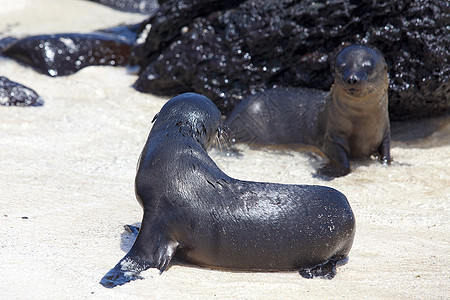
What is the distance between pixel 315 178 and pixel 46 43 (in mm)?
5250

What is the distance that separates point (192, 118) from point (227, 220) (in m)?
0.84

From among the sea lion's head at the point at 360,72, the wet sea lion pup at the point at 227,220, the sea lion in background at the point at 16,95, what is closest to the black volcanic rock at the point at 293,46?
the sea lion's head at the point at 360,72

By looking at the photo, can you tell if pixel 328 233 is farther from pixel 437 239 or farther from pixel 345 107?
pixel 345 107

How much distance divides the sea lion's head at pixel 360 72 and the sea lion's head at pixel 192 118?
256cm

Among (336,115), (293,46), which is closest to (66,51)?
(293,46)

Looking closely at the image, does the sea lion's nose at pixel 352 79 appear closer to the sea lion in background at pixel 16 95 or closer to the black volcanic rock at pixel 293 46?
the black volcanic rock at pixel 293 46

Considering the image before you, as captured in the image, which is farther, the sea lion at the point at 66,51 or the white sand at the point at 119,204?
the sea lion at the point at 66,51

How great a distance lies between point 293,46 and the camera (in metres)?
8.17

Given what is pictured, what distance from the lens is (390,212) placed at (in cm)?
522

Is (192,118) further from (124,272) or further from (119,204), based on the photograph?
(124,272)

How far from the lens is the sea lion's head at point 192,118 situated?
407 cm

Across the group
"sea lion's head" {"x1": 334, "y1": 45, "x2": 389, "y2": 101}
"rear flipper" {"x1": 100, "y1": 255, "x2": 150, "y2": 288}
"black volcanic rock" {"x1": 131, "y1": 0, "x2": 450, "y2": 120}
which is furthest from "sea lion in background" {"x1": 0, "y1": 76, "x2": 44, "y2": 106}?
"rear flipper" {"x1": 100, "y1": 255, "x2": 150, "y2": 288}

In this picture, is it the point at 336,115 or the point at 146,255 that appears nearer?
the point at 146,255

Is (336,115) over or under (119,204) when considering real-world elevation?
over
